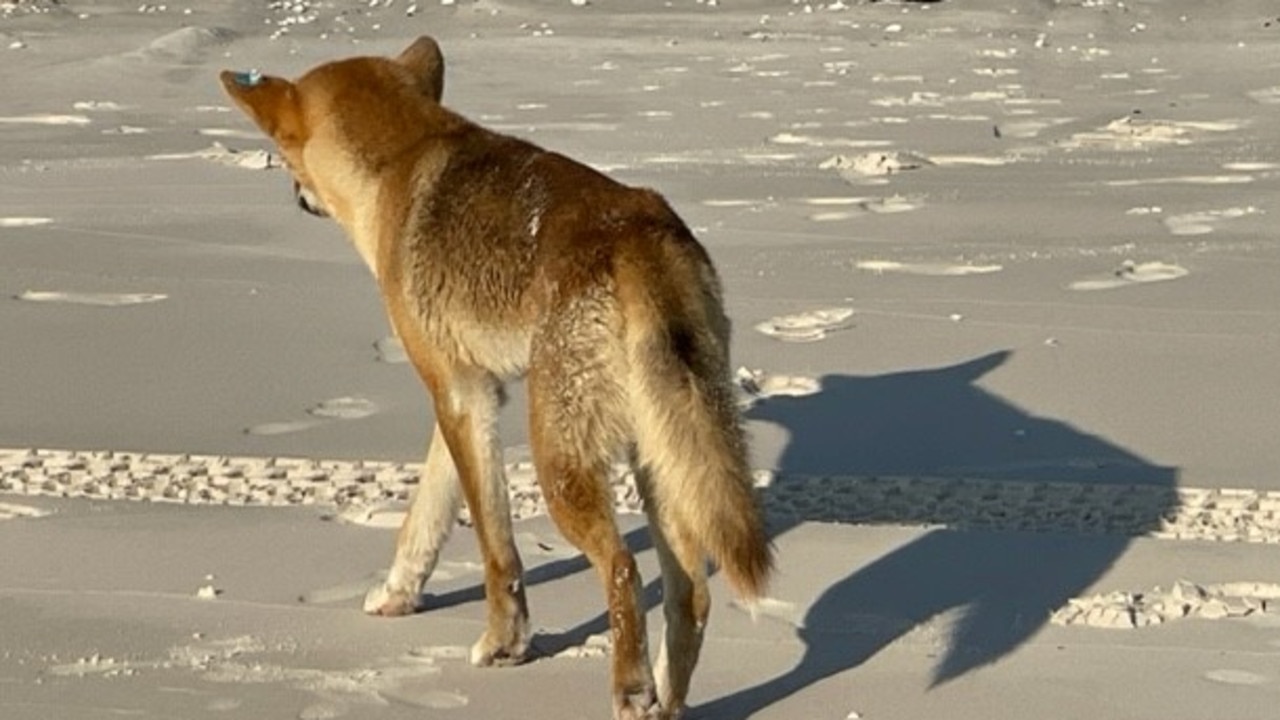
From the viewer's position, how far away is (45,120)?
15359mm

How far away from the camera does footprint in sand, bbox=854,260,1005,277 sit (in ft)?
34.4

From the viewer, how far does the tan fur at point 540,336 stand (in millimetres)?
Answer: 5383

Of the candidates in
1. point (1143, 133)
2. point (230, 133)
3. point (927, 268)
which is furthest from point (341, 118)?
point (1143, 133)

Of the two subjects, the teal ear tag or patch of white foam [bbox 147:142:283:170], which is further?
patch of white foam [bbox 147:142:283:170]

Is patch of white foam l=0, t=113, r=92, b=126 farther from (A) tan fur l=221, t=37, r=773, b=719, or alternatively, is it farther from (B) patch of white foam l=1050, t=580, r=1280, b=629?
(B) patch of white foam l=1050, t=580, r=1280, b=629

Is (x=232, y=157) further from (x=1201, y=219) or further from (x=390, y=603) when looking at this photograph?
(x=390, y=603)

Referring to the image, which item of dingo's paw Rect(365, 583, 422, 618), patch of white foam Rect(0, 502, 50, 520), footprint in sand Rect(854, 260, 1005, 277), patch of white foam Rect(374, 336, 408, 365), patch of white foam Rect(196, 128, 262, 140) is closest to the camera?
dingo's paw Rect(365, 583, 422, 618)

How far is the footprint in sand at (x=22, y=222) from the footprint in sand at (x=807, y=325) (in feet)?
12.1

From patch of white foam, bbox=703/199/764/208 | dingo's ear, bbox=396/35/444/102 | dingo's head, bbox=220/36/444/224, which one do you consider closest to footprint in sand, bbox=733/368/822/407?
dingo's ear, bbox=396/35/444/102

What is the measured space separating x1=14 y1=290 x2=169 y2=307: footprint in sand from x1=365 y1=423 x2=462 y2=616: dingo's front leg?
11.9ft

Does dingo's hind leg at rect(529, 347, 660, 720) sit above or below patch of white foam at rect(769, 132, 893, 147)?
above

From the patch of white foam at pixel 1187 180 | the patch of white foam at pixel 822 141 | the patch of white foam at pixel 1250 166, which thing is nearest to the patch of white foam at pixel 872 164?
the patch of white foam at pixel 822 141

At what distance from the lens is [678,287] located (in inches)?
216

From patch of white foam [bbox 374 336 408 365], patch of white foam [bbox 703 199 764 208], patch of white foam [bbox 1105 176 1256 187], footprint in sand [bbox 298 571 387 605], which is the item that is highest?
footprint in sand [bbox 298 571 387 605]
